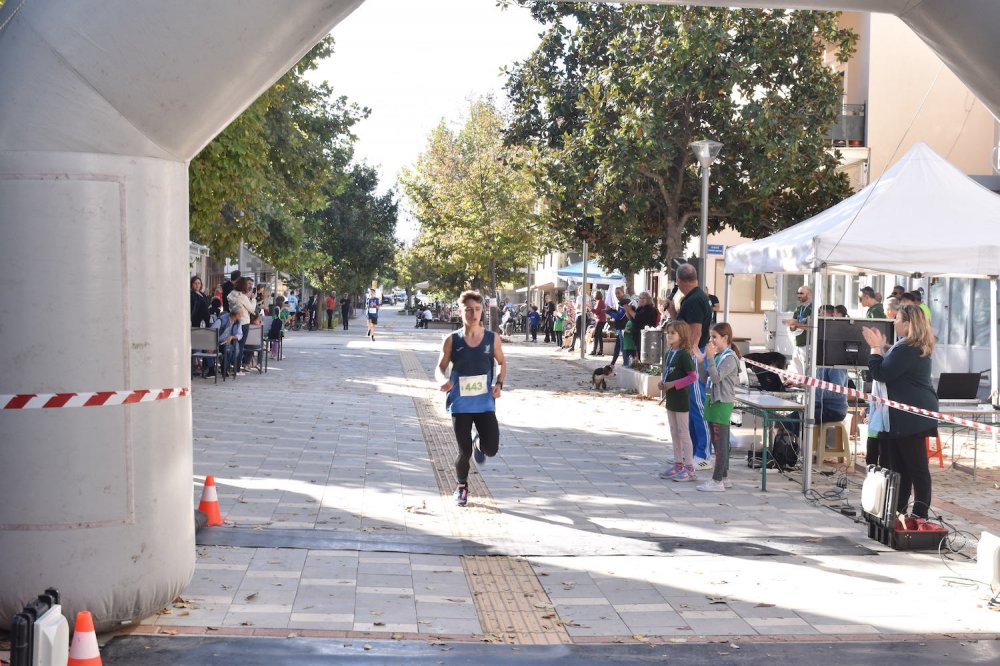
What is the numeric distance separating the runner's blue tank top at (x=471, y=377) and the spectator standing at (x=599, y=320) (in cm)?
2136

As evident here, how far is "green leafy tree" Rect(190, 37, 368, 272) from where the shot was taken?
593 inches

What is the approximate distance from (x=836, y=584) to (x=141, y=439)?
4.15 m

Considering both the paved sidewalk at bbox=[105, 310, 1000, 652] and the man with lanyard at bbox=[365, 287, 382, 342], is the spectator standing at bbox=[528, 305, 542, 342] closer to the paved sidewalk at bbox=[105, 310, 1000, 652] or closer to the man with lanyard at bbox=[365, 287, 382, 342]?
the man with lanyard at bbox=[365, 287, 382, 342]

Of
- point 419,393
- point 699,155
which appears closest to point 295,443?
point 419,393

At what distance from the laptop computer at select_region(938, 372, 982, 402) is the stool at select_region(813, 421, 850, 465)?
1071 mm

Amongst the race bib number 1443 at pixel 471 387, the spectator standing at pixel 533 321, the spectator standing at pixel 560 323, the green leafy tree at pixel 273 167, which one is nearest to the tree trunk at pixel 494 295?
the spectator standing at pixel 533 321

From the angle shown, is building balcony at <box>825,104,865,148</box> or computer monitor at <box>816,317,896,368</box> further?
building balcony at <box>825,104,865,148</box>

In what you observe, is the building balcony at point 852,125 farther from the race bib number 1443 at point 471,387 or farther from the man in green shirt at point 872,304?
the race bib number 1443 at point 471,387

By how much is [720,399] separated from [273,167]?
1399 centimetres

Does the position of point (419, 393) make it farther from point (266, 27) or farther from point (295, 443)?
point (266, 27)

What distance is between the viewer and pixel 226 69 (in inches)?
219

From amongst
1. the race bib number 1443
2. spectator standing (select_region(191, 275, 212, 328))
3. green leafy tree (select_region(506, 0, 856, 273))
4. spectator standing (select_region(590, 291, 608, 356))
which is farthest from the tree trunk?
the race bib number 1443

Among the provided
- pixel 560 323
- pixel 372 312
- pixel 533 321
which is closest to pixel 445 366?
pixel 560 323

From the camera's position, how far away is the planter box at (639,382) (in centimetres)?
1852
